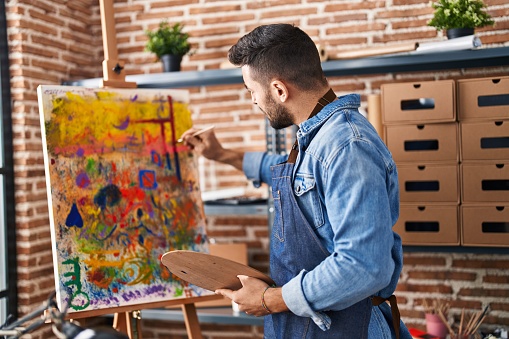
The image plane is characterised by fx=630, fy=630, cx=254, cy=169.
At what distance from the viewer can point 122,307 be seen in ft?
7.79

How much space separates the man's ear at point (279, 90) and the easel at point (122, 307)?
0.99 metres

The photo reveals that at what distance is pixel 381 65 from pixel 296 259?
4.60ft

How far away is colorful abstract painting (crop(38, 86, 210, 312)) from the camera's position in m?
2.30

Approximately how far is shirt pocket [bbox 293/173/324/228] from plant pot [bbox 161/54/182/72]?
170 centimetres

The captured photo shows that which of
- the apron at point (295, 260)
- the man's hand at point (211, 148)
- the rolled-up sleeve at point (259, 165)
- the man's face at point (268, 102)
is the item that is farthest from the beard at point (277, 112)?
the man's hand at point (211, 148)

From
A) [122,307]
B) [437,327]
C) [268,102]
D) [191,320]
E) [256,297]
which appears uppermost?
[268,102]

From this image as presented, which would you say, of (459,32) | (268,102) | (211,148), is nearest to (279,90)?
(268,102)

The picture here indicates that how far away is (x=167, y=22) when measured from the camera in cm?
359

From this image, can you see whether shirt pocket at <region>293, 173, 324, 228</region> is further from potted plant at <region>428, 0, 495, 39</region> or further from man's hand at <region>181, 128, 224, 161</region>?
potted plant at <region>428, 0, 495, 39</region>

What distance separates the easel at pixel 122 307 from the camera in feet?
7.88

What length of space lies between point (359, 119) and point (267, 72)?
0.96 feet

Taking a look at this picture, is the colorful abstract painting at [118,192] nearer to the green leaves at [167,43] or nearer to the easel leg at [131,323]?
the easel leg at [131,323]

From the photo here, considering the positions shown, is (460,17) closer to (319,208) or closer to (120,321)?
(319,208)

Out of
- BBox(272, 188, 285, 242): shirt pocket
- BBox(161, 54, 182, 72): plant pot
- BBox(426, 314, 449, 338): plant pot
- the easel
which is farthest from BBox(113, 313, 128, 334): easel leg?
BBox(426, 314, 449, 338): plant pot
